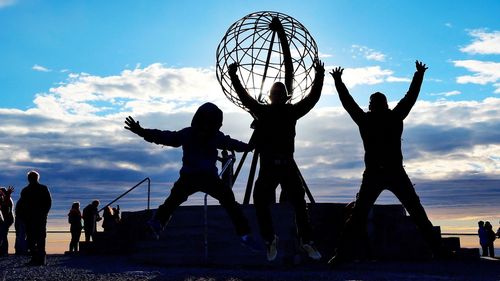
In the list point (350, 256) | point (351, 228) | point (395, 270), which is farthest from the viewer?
point (350, 256)

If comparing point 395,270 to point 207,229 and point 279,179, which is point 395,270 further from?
point 279,179

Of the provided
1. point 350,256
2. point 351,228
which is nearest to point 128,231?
point 350,256

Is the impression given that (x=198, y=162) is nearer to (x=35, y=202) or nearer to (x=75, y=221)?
(x=35, y=202)

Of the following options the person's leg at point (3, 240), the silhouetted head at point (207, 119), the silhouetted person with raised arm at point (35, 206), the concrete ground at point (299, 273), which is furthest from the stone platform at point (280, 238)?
the silhouetted head at point (207, 119)

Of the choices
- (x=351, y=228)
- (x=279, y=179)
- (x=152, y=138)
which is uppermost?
(x=152, y=138)

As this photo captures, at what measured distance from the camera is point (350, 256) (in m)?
13.0

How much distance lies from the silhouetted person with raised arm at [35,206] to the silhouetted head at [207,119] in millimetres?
6193

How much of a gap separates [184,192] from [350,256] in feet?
25.6

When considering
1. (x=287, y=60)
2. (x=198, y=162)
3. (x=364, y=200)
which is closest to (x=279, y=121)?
(x=198, y=162)

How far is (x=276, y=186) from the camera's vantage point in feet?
20.8

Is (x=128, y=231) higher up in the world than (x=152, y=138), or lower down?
lower down

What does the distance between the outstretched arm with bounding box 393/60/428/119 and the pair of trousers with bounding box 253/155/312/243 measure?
1.98 m

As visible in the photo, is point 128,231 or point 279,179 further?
point 128,231

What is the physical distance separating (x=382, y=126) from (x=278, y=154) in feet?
6.14
